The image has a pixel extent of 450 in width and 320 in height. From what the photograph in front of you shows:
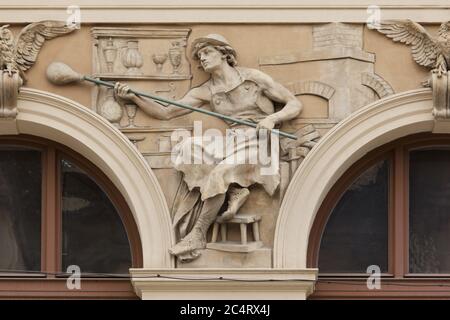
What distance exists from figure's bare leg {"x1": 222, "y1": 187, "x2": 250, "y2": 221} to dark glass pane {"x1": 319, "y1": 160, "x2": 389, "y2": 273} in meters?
1.01

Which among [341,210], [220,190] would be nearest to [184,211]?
[220,190]

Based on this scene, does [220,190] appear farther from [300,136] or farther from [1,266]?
[1,266]

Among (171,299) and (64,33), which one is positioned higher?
(64,33)

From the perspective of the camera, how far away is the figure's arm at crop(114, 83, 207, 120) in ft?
59.6

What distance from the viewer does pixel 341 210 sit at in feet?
61.0

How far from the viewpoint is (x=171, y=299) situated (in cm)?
1788

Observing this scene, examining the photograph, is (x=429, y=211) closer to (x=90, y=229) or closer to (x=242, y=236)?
(x=242, y=236)

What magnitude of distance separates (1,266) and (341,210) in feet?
10.4

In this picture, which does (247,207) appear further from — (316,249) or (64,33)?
(64,33)

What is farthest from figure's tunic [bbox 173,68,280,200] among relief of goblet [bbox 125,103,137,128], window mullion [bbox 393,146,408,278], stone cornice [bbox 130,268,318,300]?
window mullion [bbox 393,146,408,278]

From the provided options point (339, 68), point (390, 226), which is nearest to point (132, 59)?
point (339, 68)

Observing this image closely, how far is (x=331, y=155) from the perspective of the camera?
712 inches

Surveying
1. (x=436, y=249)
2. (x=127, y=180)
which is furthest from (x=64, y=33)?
(x=436, y=249)
